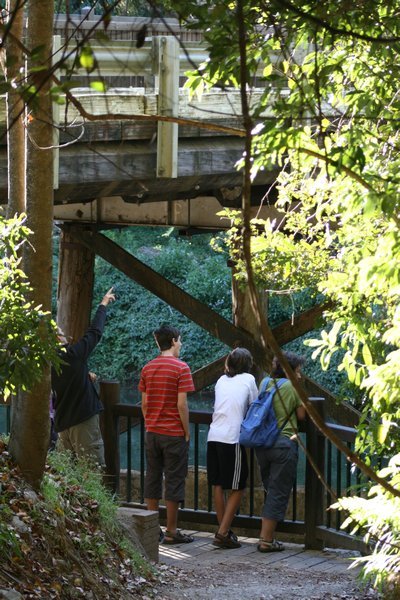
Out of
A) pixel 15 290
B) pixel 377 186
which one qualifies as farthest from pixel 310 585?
pixel 377 186

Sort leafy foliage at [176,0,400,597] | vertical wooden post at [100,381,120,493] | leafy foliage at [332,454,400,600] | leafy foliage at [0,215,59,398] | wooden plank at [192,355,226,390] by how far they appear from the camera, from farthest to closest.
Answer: wooden plank at [192,355,226,390]
vertical wooden post at [100,381,120,493]
leafy foliage at [0,215,59,398]
leafy foliage at [332,454,400,600]
leafy foliage at [176,0,400,597]

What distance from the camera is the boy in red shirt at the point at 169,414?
7344mm

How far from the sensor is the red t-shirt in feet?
24.0

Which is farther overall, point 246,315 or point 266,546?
point 246,315

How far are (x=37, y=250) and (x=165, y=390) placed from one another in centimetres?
214

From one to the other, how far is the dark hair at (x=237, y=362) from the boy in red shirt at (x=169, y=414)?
1.11 ft

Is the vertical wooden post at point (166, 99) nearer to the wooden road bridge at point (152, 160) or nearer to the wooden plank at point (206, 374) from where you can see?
the wooden road bridge at point (152, 160)

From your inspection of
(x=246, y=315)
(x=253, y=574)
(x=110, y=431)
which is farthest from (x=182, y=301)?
(x=253, y=574)

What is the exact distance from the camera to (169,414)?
7.41 metres

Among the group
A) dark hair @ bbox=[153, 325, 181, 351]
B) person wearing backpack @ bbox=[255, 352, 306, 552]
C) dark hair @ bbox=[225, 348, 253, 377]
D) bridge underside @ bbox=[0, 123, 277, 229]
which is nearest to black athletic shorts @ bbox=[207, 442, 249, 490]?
person wearing backpack @ bbox=[255, 352, 306, 552]

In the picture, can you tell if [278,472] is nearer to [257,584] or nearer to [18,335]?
[257,584]

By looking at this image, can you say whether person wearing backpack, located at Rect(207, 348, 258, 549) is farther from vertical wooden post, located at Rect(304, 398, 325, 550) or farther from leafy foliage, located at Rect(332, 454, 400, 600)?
leafy foliage, located at Rect(332, 454, 400, 600)

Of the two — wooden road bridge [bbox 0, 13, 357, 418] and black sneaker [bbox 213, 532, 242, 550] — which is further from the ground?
wooden road bridge [bbox 0, 13, 357, 418]

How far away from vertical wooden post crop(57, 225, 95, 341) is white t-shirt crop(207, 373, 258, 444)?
3.70 meters
